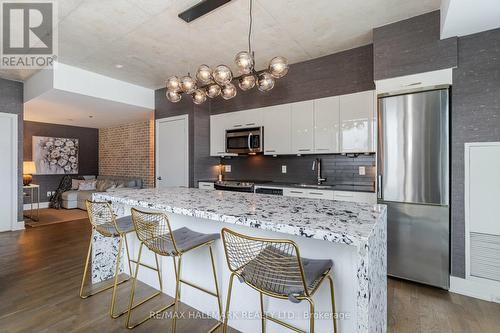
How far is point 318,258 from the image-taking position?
1.52 m

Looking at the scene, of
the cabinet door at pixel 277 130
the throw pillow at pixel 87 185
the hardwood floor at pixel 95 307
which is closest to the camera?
the hardwood floor at pixel 95 307

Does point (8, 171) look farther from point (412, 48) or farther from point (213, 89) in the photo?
point (412, 48)

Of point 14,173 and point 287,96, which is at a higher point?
point 287,96

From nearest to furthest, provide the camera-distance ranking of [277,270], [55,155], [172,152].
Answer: [277,270] < [172,152] < [55,155]

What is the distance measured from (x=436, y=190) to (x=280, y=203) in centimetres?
169

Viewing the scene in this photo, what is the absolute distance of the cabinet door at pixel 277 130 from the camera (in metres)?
3.95

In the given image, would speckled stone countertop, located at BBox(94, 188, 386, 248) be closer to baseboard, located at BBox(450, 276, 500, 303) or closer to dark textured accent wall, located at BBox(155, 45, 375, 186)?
baseboard, located at BBox(450, 276, 500, 303)

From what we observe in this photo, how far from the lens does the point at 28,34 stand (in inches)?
115

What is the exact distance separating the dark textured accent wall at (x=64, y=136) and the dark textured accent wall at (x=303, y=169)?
16.6 feet

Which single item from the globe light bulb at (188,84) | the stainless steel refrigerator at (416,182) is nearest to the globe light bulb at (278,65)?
the globe light bulb at (188,84)

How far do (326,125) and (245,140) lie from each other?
4.47 feet

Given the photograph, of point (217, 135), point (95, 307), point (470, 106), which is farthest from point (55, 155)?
point (470, 106)

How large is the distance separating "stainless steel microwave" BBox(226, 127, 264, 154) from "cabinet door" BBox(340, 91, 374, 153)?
51.9 inches

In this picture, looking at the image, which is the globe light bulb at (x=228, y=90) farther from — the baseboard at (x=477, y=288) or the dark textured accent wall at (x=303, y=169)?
the baseboard at (x=477, y=288)
